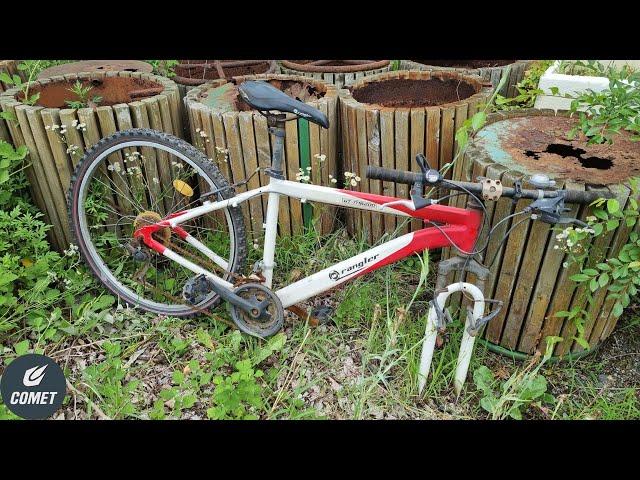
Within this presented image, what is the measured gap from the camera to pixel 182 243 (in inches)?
130

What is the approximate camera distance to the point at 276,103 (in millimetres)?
2490

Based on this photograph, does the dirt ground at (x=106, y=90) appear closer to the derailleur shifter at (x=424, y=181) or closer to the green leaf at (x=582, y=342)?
the derailleur shifter at (x=424, y=181)

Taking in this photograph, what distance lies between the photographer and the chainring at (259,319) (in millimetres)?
2801

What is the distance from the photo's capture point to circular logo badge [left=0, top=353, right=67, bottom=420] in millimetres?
2377

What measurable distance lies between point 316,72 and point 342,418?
2892 mm

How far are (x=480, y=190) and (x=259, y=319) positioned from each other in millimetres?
1390

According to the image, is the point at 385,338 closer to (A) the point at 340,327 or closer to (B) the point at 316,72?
(A) the point at 340,327

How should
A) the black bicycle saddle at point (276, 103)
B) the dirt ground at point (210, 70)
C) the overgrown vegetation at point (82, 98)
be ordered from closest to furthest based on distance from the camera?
the black bicycle saddle at point (276, 103) < the overgrown vegetation at point (82, 98) < the dirt ground at point (210, 70)

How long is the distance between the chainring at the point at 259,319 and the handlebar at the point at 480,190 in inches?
37.4

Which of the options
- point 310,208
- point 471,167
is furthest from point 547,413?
point 310,208

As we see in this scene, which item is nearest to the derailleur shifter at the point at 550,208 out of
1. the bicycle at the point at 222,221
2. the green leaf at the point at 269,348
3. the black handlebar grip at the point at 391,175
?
the bicycle at the point at 222,221

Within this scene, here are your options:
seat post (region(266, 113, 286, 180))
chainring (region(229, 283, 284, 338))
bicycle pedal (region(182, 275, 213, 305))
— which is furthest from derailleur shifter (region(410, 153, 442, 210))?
bicycle pedal (region(182, 275, 213, 305))

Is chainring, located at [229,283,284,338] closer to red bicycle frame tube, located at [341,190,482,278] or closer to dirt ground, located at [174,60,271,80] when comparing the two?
red bicycle frame tube, located at [341,190,482,278]

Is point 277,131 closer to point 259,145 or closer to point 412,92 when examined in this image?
point 259,145
